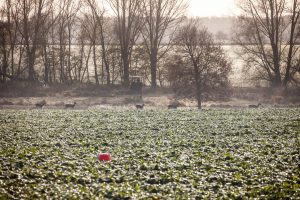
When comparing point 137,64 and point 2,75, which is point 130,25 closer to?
point 137,64

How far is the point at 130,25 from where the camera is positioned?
184ft

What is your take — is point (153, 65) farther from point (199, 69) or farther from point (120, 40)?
point (199, 69)

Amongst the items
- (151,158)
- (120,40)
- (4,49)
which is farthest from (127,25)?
(151,158)

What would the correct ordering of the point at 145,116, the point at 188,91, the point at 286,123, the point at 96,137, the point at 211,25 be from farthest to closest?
the point at 211,25, the point at 188,91, the point at 145,116, the point at 286,123, the point at 96,137

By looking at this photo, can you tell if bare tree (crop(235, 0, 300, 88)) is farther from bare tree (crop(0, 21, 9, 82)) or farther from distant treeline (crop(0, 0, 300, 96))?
bare tree (crop(0, 21, 9, 82))

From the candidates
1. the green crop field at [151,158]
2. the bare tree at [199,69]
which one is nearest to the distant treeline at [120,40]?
the bare tree at [199,69]

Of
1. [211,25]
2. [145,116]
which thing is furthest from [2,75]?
[211,25]

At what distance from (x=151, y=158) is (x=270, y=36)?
4029 cm

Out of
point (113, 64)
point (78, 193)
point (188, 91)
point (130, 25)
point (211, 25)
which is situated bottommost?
point (78, 193)

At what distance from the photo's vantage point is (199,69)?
38.9 m

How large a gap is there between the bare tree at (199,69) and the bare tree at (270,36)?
48.3 ft

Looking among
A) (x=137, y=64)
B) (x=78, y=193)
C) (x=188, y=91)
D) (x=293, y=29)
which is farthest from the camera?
(x=137, y=64)

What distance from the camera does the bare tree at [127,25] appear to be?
183 feet

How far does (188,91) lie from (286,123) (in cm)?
1366
